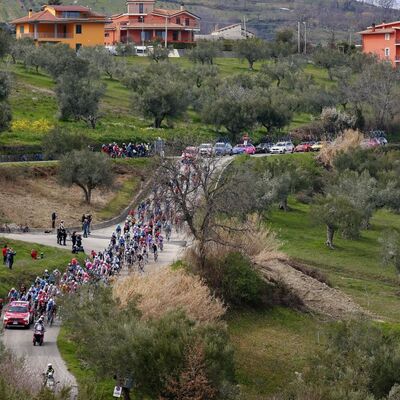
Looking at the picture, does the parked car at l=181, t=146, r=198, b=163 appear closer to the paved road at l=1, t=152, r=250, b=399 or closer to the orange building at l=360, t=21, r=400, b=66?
the paved road at l=1, t=152, r=250, b=399

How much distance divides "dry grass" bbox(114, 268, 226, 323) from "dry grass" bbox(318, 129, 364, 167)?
139 ft

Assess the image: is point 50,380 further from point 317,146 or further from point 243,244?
point 317,146

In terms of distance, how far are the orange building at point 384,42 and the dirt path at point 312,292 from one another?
81474 mm

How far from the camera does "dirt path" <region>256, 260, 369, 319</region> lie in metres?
45.2

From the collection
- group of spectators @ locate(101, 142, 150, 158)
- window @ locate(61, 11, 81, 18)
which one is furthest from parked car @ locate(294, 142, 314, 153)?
window @ locate(61, 11, 81, 18)

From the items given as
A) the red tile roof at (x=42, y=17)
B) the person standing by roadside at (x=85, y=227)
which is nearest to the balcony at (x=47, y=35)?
the red tile roof at (x=42, y=17)

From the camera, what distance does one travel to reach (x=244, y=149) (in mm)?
79062

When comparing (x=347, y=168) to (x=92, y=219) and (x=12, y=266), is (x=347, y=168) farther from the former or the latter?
(x=12, y=266)

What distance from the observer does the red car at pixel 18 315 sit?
35.8 metres

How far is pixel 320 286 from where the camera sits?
158 ft

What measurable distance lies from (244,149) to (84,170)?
837 inches

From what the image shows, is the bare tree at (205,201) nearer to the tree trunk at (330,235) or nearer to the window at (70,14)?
the tree trunk at (330,235)

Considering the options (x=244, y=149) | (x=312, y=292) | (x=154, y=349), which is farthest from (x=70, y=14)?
(x=154, y=349)

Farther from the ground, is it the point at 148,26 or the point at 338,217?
the point at 148,26
